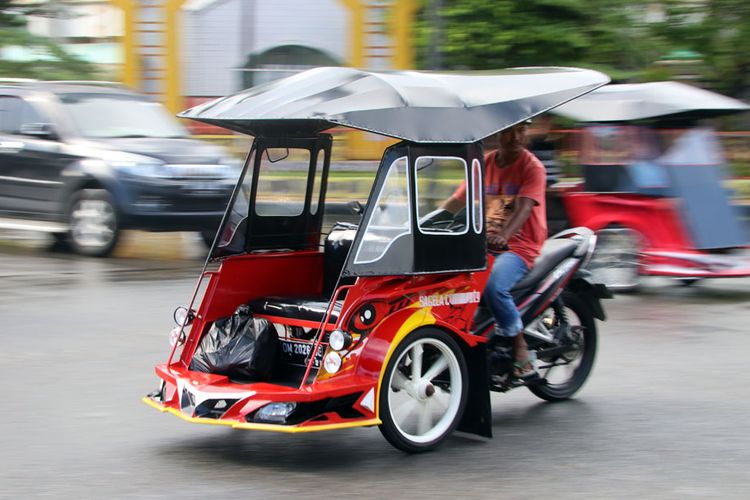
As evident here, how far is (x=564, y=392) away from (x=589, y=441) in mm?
934

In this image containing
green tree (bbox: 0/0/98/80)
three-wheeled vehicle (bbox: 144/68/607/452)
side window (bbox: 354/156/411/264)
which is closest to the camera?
three-wheeled vehicle (bbox: 144/68/607/452)

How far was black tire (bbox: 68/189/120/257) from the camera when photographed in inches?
516

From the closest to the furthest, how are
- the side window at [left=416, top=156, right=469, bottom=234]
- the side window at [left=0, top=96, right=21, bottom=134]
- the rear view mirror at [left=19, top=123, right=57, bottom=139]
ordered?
the side window at [left=416, top=156, right=469, bottom=234]
the rear view mirror at [left=19, top=123, right=57, bottom=139]
the side window at [left=0, top=96, right=21, bottom=134]

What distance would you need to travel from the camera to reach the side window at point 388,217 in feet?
18.8

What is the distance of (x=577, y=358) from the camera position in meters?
7.23

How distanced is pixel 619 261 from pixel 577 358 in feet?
15.9

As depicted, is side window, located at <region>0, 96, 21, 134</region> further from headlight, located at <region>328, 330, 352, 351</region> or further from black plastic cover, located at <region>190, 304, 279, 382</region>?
headlight, located at <region>328, 330, 352, 351</region>

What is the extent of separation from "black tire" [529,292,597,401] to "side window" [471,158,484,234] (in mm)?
1287

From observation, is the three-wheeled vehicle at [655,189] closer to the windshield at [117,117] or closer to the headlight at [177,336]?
the windshield at [117,117]

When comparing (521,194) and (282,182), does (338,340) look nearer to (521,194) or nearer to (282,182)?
(521,194)

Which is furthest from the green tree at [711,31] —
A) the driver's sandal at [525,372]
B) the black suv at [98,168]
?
the driver's sandal at [525,372]

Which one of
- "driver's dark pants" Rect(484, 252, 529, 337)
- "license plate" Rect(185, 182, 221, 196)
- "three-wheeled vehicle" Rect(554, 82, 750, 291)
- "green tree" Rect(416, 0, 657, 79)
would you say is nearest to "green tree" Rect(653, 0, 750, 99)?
"green tree" Rect(416, 0, 657, 79)

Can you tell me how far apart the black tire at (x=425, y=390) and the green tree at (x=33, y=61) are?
1694cm

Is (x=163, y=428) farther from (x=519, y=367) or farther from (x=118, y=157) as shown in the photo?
(x=118, y=157)
